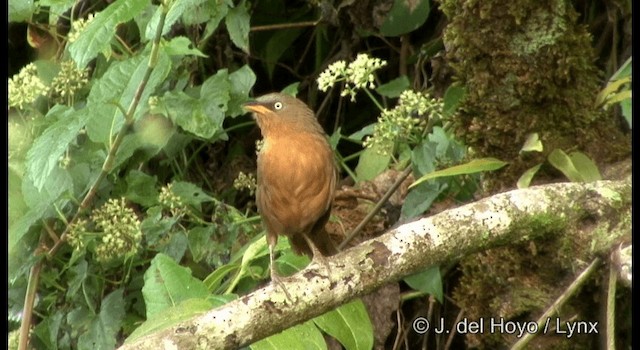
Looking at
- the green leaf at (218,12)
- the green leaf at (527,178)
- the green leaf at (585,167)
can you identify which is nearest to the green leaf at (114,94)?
the green leaf at (218,12)

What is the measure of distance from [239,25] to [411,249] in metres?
1.62

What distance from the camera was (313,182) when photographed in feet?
11.9

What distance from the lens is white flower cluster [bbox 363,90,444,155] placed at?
3.74 m

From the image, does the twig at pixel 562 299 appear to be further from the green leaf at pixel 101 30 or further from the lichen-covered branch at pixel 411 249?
the green leaf at pixel 101 30

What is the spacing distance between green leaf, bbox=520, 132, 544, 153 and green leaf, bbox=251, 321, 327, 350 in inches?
37.5

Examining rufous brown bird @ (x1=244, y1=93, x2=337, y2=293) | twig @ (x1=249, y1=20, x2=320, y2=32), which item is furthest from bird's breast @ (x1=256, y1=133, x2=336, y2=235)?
twig @ (x1=249, y1=20, x2=320, y2=32)

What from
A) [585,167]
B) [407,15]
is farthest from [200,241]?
[585,167]

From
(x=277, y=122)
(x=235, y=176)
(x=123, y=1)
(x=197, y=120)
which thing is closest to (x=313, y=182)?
(x=277, y=122)

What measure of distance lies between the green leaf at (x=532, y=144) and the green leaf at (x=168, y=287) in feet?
3.67

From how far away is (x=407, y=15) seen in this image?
4266 mm

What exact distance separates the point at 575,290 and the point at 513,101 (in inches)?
28.2

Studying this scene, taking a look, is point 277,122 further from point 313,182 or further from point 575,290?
point 575,290

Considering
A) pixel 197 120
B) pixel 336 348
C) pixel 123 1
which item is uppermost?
pixel 123 1

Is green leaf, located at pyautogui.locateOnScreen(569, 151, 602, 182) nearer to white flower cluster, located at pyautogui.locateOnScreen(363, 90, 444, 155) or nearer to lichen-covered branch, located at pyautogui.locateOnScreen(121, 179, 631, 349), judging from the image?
lichen-covered branch, located at pyautogui.locateOnScreen(121, 179, 631, 349)
